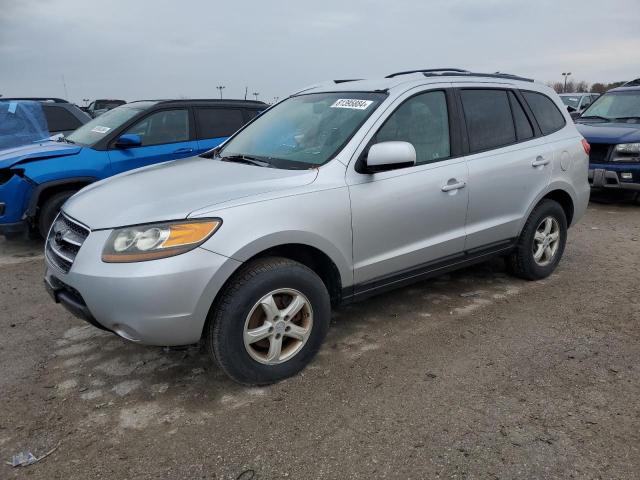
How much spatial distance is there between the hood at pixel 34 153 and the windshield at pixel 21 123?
5.15 ft

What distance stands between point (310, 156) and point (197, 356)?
1489mm

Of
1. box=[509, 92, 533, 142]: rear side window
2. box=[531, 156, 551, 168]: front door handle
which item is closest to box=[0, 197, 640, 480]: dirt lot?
box=[531, 156, 551, 168]: front door handle

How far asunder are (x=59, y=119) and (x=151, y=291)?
272 inches

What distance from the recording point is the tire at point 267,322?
8.83ft

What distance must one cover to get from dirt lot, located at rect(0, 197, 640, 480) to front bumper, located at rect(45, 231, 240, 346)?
49 cm

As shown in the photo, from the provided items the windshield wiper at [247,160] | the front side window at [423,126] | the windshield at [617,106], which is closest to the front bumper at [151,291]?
the windshield wiper at [247,160]

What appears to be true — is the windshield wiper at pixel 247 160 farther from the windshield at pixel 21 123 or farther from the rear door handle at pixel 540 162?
the windshield at pixel 21 123

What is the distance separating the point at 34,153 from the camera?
564cm

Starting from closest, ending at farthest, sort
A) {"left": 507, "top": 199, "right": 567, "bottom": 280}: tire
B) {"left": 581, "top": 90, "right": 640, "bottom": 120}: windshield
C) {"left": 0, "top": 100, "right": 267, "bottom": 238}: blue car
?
{"left": 507, "top": 199, "right": 567, "bottom": 280}: tire
{"left": 0, "top": 100, "right": 267, "bottom": 238}: blue car
{"left": 581, "top": 90, "right": 640, "bottom": 120}: windshield

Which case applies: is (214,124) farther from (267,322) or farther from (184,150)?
(267,322)

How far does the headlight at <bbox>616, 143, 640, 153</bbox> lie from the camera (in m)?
7.50

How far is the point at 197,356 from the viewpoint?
334 centimetres

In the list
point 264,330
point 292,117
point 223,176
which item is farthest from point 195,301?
point 292,117

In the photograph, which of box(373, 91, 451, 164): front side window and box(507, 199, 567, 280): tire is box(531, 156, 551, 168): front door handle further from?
box(373, 91, 451, 164): front side window
